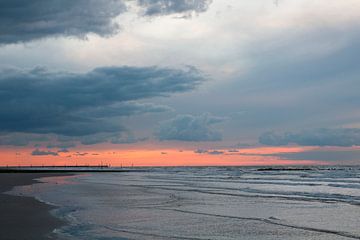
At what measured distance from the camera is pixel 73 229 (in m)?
16.3

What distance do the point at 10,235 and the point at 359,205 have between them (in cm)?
1873

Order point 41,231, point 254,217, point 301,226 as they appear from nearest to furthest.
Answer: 1. point 41,231
2. point 301,226
3. point 254,217

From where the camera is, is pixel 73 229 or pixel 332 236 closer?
pixel 332 236

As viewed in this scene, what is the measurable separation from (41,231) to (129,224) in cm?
353

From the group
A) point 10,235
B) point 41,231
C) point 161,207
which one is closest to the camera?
point 10,235

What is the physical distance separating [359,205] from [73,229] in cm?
1639

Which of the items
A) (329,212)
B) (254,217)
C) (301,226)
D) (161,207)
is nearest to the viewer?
(301,226)

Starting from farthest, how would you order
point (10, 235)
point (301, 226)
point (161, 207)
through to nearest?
point (161, 207) < point (301, 226) < point (10, 235)

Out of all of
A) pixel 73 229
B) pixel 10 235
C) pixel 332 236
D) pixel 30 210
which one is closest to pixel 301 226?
pixel 332 236

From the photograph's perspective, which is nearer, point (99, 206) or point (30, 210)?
point (30, 210)

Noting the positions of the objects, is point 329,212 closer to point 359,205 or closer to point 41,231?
point 359,205

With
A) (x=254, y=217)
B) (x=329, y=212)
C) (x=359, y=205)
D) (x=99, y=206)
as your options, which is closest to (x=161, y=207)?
(x=99, y=206)

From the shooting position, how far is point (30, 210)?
22219 millimetres

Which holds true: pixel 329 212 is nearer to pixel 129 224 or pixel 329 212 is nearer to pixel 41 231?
pixel 129 224
